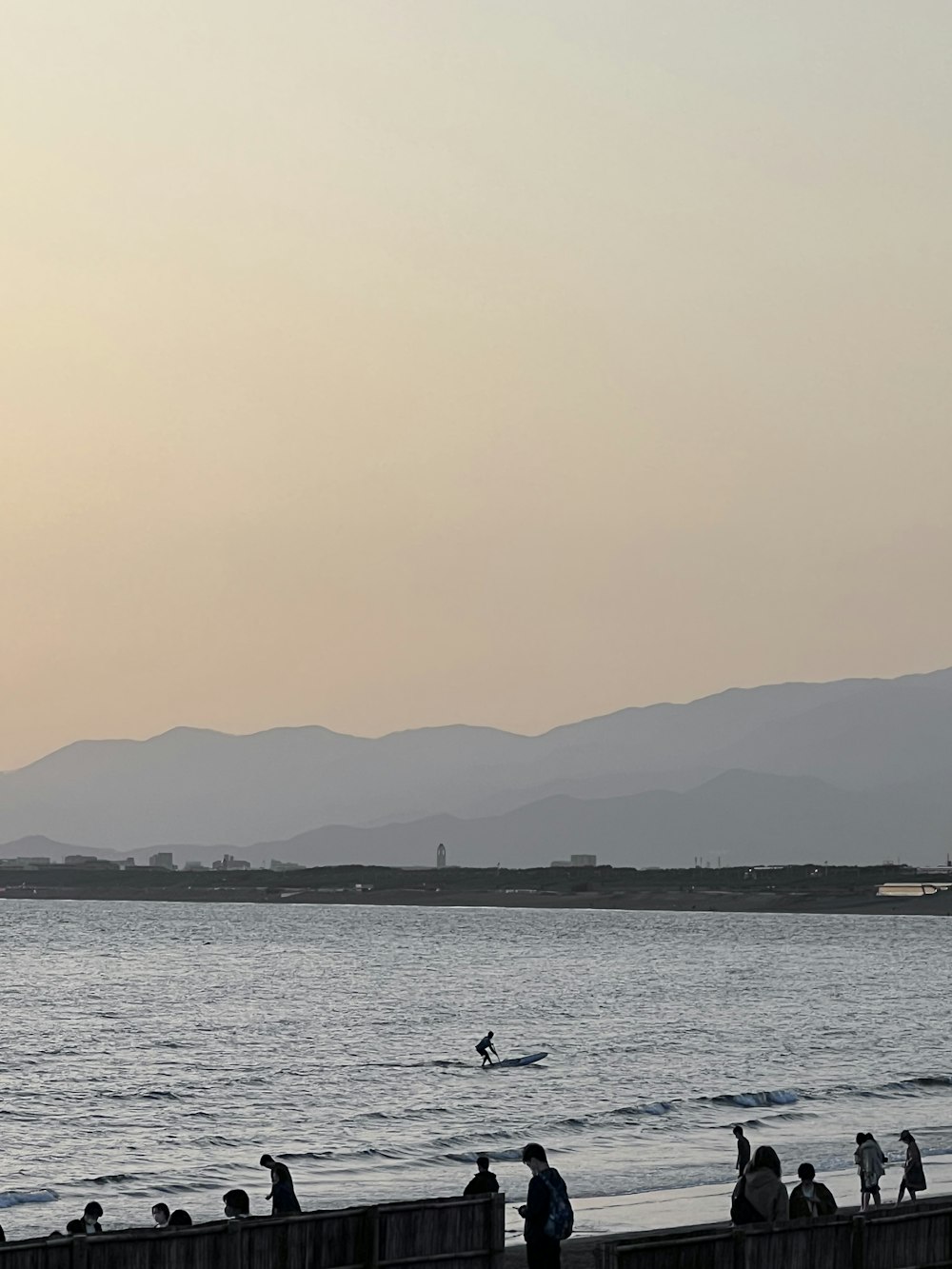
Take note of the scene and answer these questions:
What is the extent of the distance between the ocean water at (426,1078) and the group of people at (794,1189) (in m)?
7.40

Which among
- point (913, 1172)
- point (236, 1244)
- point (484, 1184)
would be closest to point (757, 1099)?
point (913, 1172)

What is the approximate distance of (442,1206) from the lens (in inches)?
693

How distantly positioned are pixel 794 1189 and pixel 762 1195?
5997 mm

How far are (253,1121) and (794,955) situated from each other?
4710 inches

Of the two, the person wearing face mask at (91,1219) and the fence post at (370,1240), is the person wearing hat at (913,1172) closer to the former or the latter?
the person wearing face mask at (91,1219)

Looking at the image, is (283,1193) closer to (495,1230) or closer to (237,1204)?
(237,1204)

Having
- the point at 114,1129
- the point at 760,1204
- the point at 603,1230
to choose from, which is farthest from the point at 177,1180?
the point at 760,1204

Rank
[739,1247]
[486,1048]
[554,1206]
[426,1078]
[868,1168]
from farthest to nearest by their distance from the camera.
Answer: [486,1048], [426,1078], [868,1168], [554,1206], [739,1247]

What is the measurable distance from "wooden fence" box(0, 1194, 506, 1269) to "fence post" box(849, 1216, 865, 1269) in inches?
135

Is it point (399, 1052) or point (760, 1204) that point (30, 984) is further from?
point (760, 1204)

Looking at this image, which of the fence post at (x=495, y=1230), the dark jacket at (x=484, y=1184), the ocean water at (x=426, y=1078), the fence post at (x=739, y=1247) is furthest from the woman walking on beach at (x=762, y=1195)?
the ocean water at (x=426, y=1078)

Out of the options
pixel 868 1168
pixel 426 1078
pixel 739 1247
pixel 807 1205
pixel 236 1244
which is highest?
pixel 236 1244

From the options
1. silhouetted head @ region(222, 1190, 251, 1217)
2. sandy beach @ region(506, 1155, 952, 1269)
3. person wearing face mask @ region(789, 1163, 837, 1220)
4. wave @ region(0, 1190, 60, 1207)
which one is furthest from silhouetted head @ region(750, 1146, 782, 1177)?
wave @ region(0, 1190, 60, 1207)

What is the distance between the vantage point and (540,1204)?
1844cm
